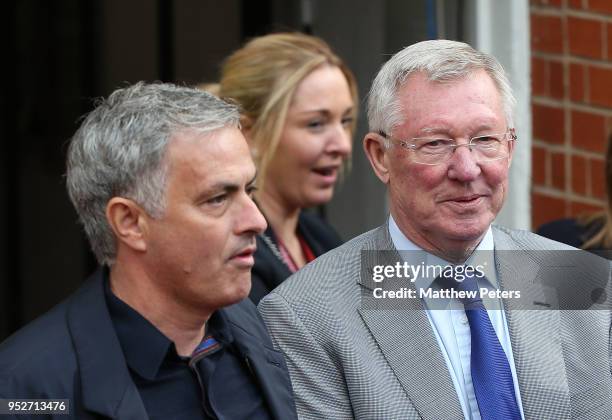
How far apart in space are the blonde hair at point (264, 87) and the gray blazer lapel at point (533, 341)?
1.33 metres

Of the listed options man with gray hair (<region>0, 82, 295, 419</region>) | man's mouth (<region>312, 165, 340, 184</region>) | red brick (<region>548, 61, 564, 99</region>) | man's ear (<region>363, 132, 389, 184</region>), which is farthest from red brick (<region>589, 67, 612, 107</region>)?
man with gray hair (<region>0, 82, 295, 419</region>)

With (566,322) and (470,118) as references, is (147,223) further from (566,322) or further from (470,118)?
(566,322)

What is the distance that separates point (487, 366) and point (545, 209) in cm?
229

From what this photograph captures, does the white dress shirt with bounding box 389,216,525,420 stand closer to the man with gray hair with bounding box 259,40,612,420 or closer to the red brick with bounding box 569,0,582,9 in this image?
the man with gray hair with bounding box 259,40,612,420

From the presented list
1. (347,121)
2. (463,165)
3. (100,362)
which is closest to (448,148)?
(463,165)

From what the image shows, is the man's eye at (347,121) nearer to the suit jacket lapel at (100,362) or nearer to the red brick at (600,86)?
the red brick at (600,86)

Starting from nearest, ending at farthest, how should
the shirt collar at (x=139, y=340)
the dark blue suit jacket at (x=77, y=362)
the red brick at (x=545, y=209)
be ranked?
the dark blue suit jacket at (x=77, y=362)
the shirt collar at (x=139, y=340)
the red brick at (x=545, y=209)

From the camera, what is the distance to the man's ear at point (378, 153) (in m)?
3.03

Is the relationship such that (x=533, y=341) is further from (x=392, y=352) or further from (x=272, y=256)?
(x=272, y=256)

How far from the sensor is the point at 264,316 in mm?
2955

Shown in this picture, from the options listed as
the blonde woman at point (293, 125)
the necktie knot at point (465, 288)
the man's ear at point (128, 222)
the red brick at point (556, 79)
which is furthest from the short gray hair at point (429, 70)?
the red brick at point (556, 79)

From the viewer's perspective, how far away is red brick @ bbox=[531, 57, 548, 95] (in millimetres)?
4980

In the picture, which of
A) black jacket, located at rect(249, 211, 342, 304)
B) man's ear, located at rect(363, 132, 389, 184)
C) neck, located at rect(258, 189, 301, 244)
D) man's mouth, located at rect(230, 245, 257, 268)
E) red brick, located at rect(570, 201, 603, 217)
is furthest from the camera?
red brick, located at rect(570, 201, 603, 217)

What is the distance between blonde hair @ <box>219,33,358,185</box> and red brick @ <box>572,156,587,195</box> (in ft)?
3.81
